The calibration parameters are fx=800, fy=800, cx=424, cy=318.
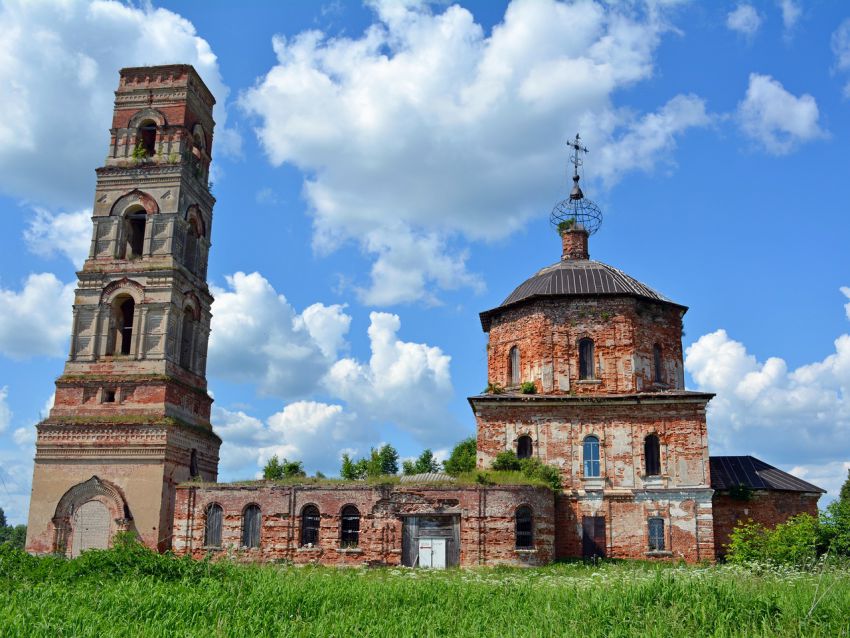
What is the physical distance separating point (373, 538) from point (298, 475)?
15.6ft

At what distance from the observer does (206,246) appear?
111ft

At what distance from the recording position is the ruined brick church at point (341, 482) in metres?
27.0

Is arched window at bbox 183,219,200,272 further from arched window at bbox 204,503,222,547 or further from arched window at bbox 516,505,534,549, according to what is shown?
arched window at bbox 516,505,534,549

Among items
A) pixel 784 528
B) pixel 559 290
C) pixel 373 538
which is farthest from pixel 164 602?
pixel 559 290

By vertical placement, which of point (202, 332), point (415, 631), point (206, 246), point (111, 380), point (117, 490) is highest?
point (206, 246)

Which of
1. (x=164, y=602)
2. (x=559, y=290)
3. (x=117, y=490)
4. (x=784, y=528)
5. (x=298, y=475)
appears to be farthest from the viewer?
(x=559, y=290)

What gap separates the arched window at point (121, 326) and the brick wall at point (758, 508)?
903 inches

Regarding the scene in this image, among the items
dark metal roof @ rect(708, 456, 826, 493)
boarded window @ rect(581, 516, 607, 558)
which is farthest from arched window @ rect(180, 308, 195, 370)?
dark metal roof @ rect(708, 456, 826, 493)

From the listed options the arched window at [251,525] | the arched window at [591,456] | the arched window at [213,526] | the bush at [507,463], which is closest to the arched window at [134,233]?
the arched window at [213,526]

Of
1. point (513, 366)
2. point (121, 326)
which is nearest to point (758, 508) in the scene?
point (513, 366)

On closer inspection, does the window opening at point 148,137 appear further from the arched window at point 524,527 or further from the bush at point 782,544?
the bush at point 782,544

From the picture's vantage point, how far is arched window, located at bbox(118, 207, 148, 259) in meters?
31.5

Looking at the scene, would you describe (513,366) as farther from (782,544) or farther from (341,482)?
(782,544)

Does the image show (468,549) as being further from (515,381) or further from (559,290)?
(559,290)
